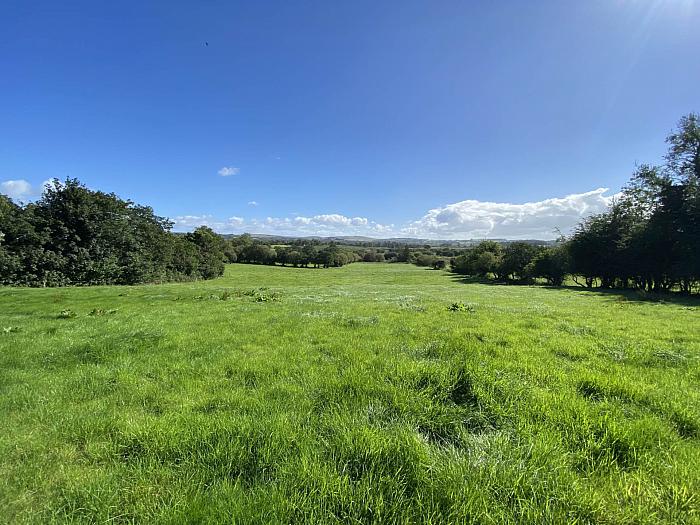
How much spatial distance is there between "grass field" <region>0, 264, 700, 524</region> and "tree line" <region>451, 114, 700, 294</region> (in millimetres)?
39431

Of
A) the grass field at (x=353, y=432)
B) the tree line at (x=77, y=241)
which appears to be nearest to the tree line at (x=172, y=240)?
the tree line at (x=77, y=241)

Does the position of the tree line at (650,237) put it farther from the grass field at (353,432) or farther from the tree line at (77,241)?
the tree line at (77,241)

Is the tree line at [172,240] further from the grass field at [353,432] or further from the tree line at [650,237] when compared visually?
the grass field at [353,432]

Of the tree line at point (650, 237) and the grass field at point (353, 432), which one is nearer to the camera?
the grass field at point (353, 432)

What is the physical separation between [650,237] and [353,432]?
4910 centimetres

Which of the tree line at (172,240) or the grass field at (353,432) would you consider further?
the tree line at (172,240)

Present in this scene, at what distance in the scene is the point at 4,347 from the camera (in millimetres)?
8266

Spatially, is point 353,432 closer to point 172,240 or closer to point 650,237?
point 650,237

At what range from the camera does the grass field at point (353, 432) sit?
2.71 m

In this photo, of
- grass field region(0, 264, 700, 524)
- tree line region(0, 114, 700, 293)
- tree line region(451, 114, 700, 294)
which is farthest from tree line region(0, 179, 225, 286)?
tree line region(451, 114, 700, 294)

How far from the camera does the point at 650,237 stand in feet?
119

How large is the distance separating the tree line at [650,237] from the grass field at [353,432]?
39.4 m

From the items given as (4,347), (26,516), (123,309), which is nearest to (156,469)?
(26,516)

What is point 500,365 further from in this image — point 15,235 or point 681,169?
point 681,169
